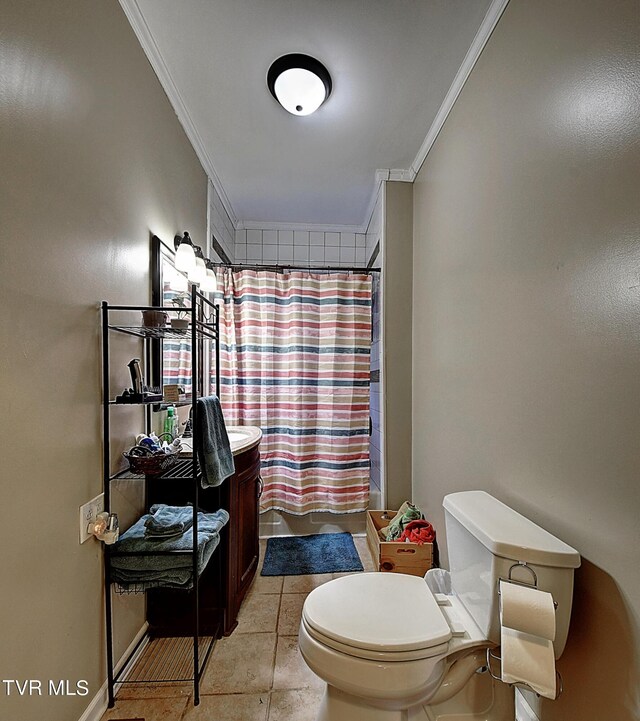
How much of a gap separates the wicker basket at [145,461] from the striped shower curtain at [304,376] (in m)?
1.39

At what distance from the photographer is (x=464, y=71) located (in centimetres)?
174

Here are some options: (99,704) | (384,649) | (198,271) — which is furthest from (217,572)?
(198,271)

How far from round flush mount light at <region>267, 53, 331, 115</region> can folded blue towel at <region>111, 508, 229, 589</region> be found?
1.91 m

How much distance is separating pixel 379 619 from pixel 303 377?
6.24ft

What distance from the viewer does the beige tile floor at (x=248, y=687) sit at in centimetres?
143

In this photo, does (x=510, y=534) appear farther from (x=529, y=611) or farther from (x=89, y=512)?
(x=89, y=512)

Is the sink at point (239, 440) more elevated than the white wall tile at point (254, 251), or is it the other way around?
the white wall tile at point (254, 251)

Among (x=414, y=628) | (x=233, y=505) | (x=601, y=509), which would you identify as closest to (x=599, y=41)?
(x=601, y=509)

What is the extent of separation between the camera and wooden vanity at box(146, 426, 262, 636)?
1.81 meters

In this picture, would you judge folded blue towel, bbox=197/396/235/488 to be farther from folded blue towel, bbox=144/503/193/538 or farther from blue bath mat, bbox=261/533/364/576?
blue bath mat, bbox=261/533/364/576

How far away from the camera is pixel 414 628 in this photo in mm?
1121

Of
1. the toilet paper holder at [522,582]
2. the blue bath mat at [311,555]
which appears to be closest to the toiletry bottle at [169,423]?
the blue bath mat at [311,555]

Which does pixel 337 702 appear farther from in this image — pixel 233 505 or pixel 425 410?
pixel 425 410

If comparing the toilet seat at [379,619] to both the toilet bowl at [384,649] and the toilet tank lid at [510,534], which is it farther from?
the toilet tank lid at [510,534]
